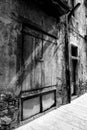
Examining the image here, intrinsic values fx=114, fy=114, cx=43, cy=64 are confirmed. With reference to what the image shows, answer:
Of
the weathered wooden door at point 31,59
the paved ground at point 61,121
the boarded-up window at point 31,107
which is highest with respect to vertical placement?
the weathered wooden door at point 31,59

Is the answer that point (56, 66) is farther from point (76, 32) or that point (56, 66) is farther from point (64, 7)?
point (76, 32)

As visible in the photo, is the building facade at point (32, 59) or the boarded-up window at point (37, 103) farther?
the boarded-up window at point (37, 103)

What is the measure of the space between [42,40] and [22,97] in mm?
1834

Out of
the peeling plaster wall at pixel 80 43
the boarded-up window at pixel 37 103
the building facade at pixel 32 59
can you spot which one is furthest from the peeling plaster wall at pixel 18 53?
the peeling plaster wall at pixel 80 43

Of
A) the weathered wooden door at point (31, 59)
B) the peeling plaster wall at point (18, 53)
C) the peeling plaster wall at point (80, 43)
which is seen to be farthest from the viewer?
the peeling plaster wall at point (80, 43)

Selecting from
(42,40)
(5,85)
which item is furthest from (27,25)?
(5,85)

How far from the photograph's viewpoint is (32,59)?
321 centimetres

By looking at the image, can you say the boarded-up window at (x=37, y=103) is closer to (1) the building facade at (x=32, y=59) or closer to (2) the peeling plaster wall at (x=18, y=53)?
(1) the building facade at (x=32, y=59)

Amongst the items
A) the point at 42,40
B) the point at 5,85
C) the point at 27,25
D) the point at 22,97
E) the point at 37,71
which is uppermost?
the point at 27,25

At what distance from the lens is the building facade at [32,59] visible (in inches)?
101

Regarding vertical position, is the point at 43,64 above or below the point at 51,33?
below

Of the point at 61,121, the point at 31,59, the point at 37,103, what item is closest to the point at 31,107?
the point at 37,103

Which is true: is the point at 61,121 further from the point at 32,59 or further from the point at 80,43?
the point at 80,43

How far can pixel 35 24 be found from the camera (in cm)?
329
